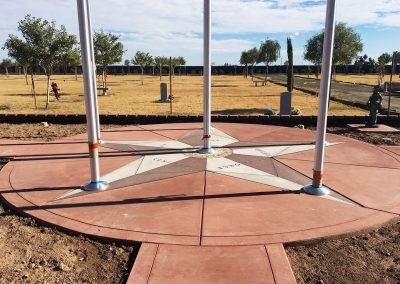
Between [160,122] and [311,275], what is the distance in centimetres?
1005

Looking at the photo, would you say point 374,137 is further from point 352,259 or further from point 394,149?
point 352,259

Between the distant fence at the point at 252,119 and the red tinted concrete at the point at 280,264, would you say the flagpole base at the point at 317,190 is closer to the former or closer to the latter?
the red tinted concrete at the point at 280,264

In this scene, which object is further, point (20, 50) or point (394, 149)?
point (20, 50)

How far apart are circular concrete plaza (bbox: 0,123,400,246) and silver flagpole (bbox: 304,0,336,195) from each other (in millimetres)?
291

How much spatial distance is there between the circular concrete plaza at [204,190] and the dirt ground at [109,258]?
0.69 ft

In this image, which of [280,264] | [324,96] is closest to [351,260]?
[280,264]

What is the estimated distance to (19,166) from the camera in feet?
26.1

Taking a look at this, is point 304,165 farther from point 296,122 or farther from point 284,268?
point 296,122

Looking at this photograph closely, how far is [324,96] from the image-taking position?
5805 millimetres

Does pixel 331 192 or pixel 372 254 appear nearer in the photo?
pixel 372 254

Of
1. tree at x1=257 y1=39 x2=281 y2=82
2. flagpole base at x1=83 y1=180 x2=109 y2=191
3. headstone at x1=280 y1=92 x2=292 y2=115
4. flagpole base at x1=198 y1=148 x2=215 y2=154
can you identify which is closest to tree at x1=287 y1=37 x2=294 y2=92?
headstone at x1=280 y1=92 x2=292 y2=115

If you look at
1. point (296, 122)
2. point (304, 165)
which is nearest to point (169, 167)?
point (304, 165)

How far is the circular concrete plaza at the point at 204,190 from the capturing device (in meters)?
5.07

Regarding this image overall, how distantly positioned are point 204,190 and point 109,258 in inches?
94.3
